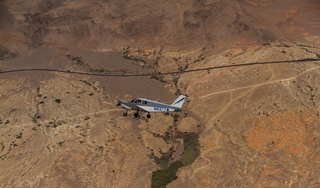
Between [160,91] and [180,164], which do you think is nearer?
[180,164]

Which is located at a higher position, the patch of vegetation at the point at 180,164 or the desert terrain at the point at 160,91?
the desert terrain at the point at 160,91

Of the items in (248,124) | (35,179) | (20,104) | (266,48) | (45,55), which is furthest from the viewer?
(45,55)

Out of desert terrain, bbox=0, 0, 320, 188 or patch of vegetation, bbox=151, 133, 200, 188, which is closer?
patch of vegetation, bbox=151, 133, 200, 188

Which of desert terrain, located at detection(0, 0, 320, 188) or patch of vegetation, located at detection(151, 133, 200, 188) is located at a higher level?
desert terrain, located at detection(0, 0, 320, 188)

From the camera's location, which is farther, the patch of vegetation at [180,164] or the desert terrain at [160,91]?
the desert terrain at [160,91]

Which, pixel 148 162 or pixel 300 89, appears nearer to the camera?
pixel 148 162

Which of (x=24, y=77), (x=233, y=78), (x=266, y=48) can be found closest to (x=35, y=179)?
(x=24, y=77)

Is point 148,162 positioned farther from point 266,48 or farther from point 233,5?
point 233,5

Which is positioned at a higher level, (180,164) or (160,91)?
(160,91)
